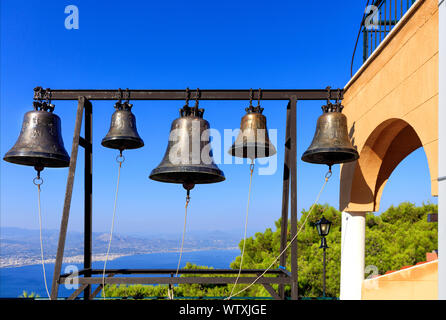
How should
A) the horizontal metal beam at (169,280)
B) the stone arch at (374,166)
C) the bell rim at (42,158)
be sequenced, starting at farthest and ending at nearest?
the stone arch at (374,166) → the bell rim at (42,158) → the horizontal metal beam at (169,280)

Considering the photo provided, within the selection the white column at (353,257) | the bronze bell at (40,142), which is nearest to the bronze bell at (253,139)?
the bronze bell at (40,142)

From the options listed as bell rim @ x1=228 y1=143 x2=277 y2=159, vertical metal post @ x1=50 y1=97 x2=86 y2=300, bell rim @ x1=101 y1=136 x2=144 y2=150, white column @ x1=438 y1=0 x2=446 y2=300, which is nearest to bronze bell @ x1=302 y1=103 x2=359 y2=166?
bell rim @ x1=228 y1=143 x2=277 y2=159

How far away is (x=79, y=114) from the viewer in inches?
177

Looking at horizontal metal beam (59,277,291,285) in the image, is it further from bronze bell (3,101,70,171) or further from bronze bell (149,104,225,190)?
bronze bell (3,101,70,171)

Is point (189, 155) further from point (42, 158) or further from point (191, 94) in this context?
point (42, 158)

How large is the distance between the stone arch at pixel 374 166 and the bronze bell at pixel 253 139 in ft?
4.46

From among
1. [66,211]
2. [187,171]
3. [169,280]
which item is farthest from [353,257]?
[66,211]

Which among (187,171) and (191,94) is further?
(191,94)

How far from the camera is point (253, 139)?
4246mm

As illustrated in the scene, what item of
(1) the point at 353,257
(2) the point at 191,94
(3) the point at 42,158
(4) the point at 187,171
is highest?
(2) the point at 191,94

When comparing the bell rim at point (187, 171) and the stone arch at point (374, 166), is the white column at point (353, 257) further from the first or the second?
the bell rim at point (187, 171)

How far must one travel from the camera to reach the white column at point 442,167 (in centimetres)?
279

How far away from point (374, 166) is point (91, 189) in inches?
136
